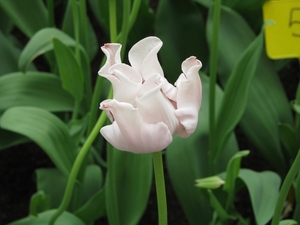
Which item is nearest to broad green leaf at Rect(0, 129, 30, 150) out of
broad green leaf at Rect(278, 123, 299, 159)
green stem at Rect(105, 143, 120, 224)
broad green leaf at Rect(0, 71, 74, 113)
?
broad green leaf at Rect(0, 71, 74, 113)

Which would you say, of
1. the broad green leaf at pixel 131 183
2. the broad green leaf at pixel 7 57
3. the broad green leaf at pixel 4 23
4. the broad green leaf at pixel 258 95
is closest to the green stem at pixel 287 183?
the broad green leaf at pixel 131 183

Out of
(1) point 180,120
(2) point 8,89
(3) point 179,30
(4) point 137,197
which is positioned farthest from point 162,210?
(3) point 179,30

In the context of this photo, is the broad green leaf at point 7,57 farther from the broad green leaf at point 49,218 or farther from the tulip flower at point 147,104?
the tulip flower at point 147,104

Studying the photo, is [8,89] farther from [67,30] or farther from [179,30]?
[179,30]

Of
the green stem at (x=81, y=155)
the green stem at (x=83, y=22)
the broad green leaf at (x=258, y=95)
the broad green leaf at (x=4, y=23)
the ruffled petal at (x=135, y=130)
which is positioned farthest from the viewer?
the broad green leaf at (x=4, y=23)

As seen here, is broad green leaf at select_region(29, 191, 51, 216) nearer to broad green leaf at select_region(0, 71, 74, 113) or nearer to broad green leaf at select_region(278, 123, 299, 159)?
broad green leaf at select_region(0, 71, 74, 113)
